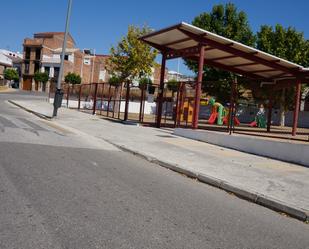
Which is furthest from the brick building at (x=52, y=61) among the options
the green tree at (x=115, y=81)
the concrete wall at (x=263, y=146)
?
the concrete wall at (x=263, y=146)

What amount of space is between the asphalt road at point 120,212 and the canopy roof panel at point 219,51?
10003mm

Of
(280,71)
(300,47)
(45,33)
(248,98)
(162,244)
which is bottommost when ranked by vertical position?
(162,244)

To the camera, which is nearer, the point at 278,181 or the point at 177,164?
the point at 278,181

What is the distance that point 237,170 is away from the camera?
33.8ft

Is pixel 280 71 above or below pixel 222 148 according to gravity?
above

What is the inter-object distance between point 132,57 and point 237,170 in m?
36.6

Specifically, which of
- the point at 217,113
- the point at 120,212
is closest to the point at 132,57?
the point at 217,113

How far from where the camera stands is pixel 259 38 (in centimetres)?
3959

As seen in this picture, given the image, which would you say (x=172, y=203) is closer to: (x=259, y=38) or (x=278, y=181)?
(x=278, y=181)

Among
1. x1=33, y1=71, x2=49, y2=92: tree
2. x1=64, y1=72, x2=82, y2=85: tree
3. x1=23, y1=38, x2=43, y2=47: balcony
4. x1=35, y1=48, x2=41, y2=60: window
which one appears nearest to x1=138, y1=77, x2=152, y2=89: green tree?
x1=64, y1=72, x2=82, y2=85: tree

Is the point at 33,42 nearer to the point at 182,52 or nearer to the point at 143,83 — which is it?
the point at 143,83

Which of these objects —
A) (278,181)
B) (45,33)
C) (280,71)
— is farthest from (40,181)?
(45,33)

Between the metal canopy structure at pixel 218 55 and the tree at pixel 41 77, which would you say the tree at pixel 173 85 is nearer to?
the metal canopy structure at pixel 218 55

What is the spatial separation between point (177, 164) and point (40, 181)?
13.2 ft
